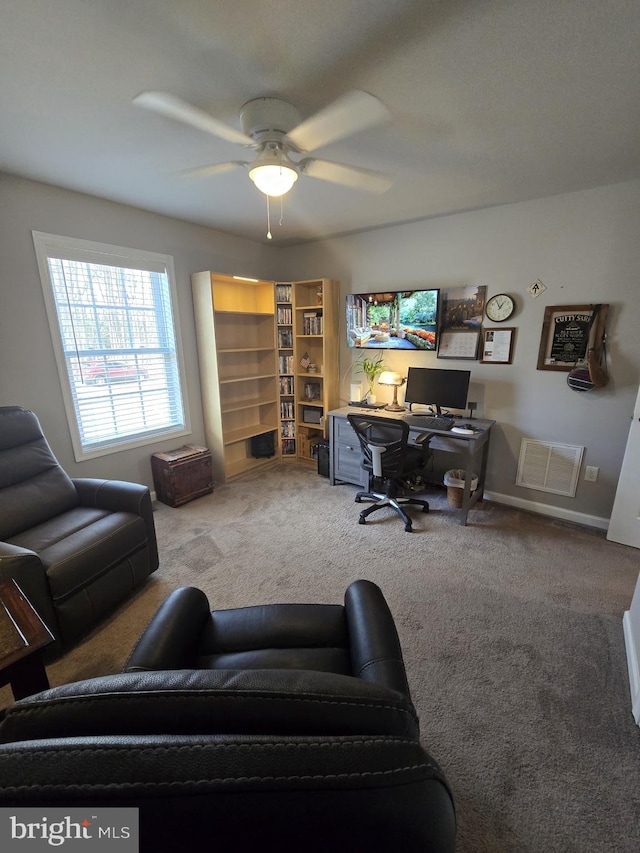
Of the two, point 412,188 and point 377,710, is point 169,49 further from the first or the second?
point 377,710

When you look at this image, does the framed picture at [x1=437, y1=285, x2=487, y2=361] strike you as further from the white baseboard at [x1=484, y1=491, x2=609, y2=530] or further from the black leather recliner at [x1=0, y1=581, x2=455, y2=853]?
the black leather recliner at [x1=0, y1=581, x2=455, y2=853]

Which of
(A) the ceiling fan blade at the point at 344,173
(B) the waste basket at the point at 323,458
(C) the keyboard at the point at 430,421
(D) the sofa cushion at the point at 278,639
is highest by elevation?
(A) the ceiling fan blade at the point at 344,173

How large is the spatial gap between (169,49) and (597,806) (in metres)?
2.96

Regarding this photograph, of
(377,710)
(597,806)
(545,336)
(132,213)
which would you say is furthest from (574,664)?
(132,213)

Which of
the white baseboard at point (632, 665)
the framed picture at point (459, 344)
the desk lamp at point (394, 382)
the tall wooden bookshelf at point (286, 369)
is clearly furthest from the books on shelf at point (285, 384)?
the white baseboard at point (632, 665)

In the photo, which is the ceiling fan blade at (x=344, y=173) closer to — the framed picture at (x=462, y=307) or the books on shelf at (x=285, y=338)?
the framed picture at (x=462, y=307)

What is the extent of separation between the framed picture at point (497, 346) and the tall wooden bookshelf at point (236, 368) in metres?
2.20

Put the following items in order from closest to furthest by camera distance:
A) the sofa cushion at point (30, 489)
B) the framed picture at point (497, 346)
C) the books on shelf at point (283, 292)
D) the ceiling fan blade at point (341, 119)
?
the ceiling fan blade at point (341, 119) → the sofa cushion at point (30, 489) → the framed picture at point (497, 346) → the books on shelf at point (283, 292)

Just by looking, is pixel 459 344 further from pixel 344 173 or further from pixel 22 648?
pixel 22 648

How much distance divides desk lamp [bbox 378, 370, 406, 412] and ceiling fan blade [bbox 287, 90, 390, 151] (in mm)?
2179

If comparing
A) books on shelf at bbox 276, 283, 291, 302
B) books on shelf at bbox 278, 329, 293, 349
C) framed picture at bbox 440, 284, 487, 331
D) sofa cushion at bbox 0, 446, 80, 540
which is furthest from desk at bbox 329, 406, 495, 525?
sofa cushion at bbox 0, 446, 80, 540

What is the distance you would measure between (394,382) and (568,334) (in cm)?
142

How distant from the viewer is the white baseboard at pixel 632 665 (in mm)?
1434

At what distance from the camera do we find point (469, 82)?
142 centimetres
